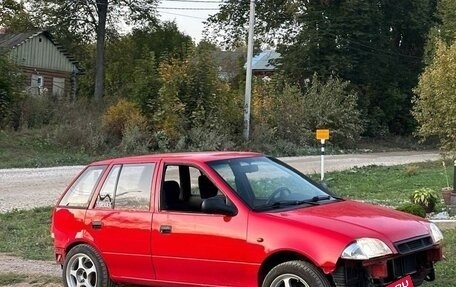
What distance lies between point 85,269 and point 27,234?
457cm

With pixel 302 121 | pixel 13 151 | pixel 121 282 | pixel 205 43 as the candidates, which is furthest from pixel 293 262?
pixel 302 121

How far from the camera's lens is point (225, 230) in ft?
20.6

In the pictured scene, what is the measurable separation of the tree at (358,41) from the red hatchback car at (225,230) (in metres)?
40.4

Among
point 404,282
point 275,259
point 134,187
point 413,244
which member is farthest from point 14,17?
point 404,282

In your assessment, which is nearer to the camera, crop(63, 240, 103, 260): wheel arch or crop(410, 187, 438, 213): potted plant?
crop(63, 240, 103, 260): wheel arch

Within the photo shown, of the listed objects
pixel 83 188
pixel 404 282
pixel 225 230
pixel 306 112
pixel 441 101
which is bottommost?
pixel 404 282

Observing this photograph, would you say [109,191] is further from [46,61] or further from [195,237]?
[46,61]

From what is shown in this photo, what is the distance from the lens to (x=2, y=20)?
46.7 m

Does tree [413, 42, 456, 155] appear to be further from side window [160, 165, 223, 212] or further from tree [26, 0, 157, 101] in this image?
tree [26, 0, 157, 101]

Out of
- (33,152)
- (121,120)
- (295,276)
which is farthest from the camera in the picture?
(121,120)

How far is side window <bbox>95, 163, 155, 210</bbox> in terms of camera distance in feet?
23.4

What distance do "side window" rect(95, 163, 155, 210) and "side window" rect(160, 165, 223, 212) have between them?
0.18 meters

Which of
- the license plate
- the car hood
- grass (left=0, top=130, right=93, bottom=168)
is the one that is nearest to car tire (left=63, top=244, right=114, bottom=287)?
the car hood

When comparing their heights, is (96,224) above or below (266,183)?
below
